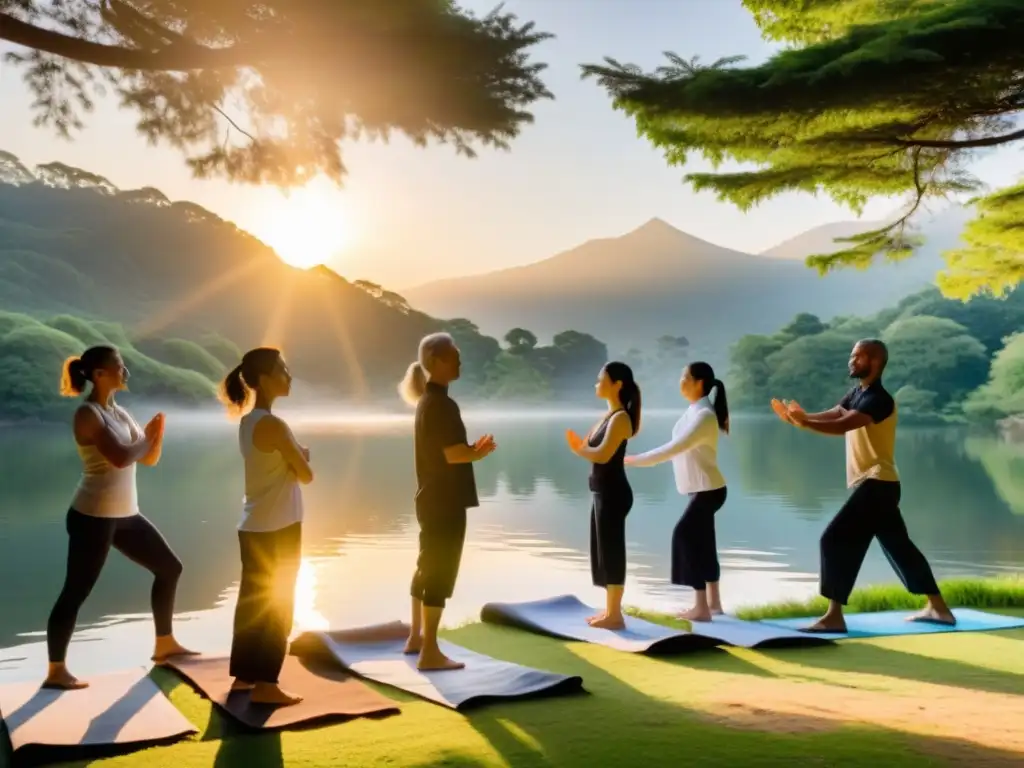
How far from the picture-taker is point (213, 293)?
107m

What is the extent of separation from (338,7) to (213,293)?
10731 centimetres

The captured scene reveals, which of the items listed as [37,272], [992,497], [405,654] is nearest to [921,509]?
[992,497]

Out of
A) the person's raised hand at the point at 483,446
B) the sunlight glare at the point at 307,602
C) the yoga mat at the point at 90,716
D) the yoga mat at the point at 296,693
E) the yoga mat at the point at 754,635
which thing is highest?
the person's raised hand at the point at 483,446

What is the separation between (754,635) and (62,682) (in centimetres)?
379

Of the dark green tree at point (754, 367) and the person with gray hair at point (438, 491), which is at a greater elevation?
the dark green tree at point (754, 367)

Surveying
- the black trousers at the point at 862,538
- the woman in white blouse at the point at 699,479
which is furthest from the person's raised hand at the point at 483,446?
the black trousers at the point at 862,538

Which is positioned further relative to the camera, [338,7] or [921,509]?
[921,509]

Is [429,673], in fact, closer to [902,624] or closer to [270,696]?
[270,696]

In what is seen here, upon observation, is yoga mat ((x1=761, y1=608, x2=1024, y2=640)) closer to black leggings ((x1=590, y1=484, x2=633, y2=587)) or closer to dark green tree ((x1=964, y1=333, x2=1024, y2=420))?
black leggings ((x1=590, y1=484, x2=633, y2=587))

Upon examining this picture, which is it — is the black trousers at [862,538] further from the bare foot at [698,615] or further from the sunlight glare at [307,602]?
the sunlight glare at [307,602]

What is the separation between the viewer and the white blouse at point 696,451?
6.73 metres

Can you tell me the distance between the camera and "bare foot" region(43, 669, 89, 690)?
4.86 meters

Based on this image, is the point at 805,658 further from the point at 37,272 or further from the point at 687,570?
the point at 37,272

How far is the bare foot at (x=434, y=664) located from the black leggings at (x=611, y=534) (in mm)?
1391
